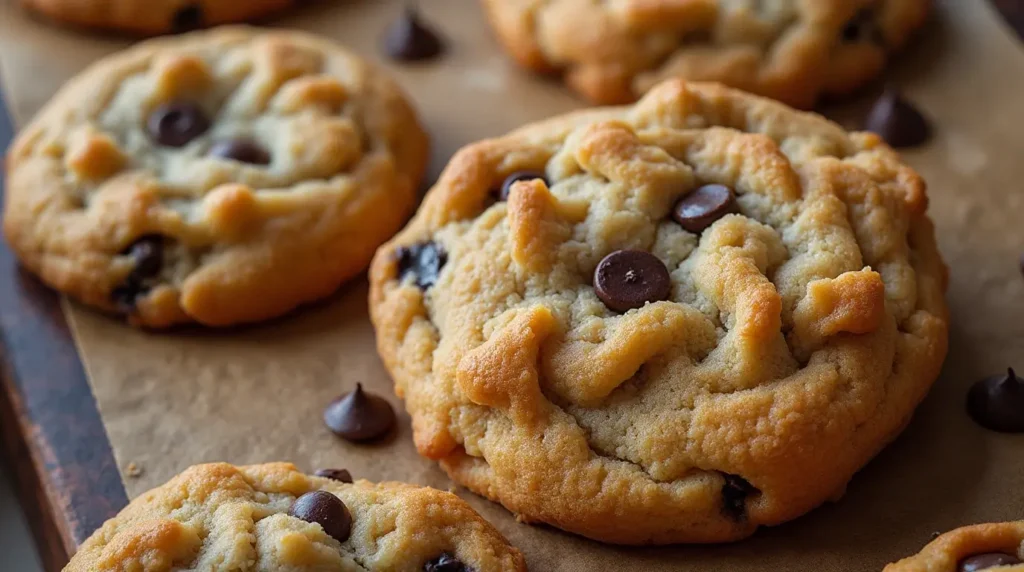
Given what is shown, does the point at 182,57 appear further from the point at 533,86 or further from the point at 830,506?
the point at 830,506

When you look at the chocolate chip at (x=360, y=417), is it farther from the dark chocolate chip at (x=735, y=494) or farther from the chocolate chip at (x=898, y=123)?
the chocolate chip at (x=898, y=123)

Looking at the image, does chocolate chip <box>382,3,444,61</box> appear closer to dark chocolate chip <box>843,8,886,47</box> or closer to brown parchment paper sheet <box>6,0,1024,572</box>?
brown parchment paper sheet <box>6,0,1024,572</box>

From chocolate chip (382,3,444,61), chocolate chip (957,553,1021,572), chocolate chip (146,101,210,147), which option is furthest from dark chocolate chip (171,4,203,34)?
chocolate chip (957,553,1021,572)

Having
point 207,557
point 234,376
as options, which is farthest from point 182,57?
point 207,557

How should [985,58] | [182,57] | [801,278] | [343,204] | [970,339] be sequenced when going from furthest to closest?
[985,58]
[182,57]
[343,204]
[970,339]
[801,278]

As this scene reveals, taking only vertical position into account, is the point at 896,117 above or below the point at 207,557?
above

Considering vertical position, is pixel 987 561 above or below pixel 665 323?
below

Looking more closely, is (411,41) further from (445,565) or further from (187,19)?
(445,565)

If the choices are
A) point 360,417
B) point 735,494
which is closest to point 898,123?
point 735,494
